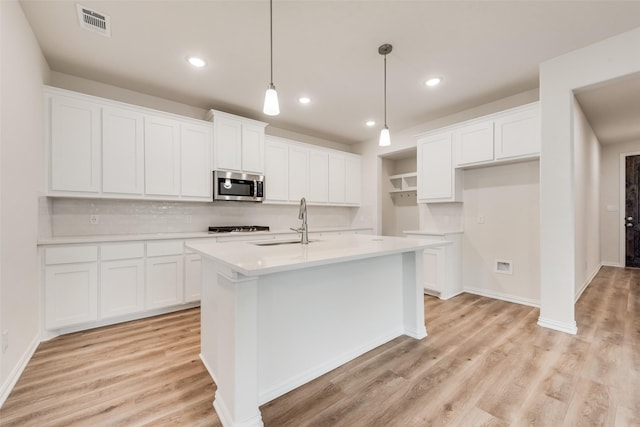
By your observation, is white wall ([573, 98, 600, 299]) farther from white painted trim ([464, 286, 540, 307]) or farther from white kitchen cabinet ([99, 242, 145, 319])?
white kitchen cabinet ([99, 242, 145, 319])

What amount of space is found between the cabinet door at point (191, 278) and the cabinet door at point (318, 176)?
220 cm

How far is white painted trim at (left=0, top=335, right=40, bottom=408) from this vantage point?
1736 millimetres

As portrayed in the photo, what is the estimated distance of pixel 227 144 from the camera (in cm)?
380

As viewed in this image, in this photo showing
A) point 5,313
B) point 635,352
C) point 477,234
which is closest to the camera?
point 5,313

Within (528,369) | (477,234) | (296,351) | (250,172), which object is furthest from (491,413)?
(250,172)

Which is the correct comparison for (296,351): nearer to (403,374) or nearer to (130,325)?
(403,374)

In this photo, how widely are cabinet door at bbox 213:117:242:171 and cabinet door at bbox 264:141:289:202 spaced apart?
0.52m

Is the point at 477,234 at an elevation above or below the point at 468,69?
below

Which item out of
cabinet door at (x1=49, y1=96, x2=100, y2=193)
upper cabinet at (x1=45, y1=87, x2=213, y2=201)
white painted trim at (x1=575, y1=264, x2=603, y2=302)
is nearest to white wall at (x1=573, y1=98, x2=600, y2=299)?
white painted trim at (x1=575, y1=264, x2=603, y2=302)

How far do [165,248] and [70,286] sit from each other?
2.79 ft

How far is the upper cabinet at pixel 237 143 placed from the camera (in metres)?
3.72

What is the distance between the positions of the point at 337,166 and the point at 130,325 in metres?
3.89

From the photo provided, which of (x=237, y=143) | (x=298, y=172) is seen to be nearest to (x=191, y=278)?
(x=237, y=143)

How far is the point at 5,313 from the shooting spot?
182 cm
